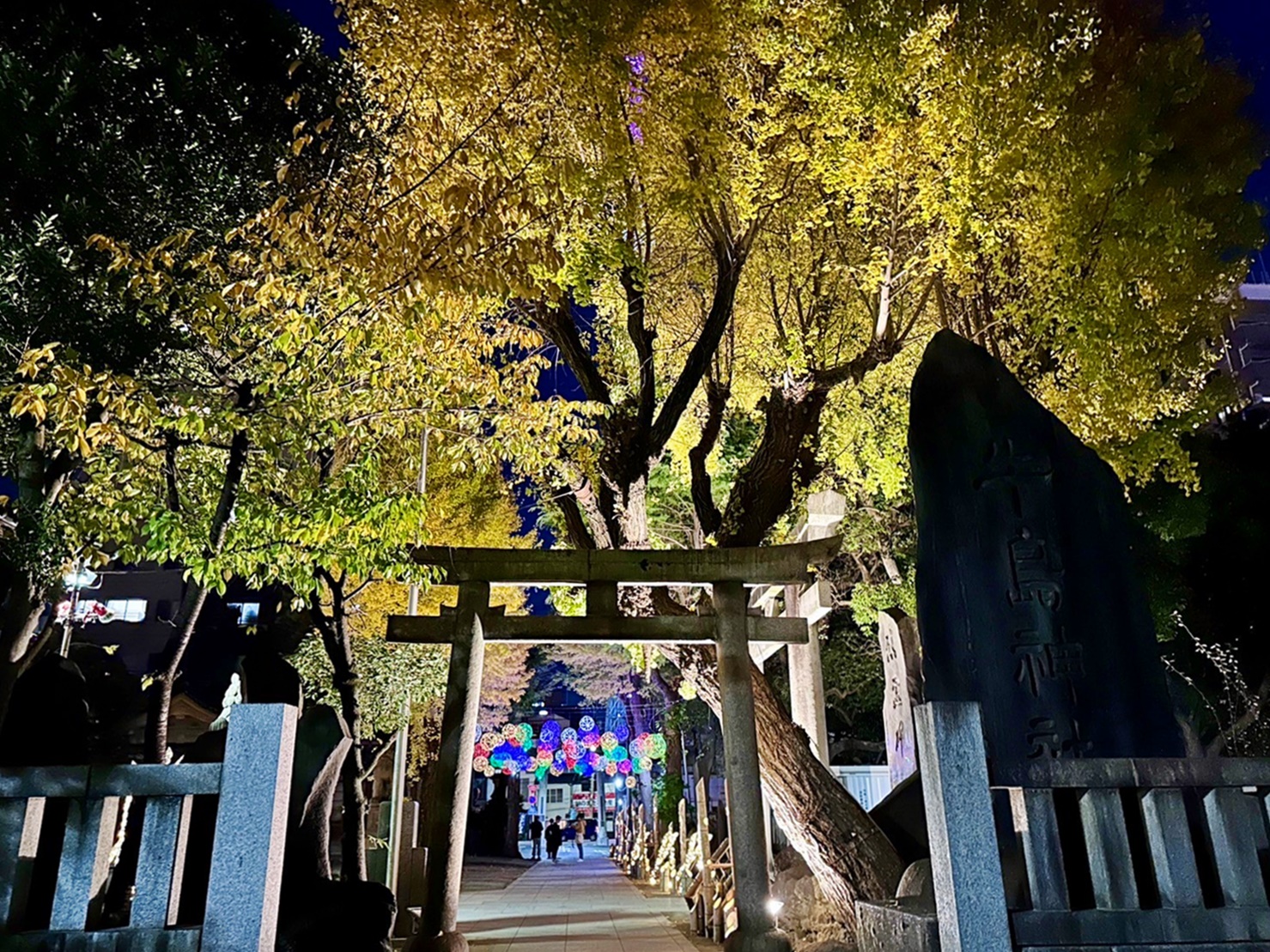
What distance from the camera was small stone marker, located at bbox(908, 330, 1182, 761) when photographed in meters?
5.09

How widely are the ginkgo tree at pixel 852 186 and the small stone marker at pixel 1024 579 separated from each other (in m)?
4.43

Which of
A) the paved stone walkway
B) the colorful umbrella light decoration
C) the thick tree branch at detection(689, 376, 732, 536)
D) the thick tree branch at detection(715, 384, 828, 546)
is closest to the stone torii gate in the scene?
the thick tree branch at detection(715, 384, 828, 546)

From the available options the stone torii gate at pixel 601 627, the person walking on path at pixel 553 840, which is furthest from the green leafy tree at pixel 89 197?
the person walking on path at pixel 553 840

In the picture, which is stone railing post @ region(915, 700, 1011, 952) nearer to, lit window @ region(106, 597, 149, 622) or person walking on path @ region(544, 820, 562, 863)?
person walking on path @ region(544, 820, 562, 863)

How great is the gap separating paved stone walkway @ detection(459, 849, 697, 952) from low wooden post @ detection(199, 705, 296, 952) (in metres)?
8.10

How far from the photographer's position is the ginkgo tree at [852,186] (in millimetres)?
9234

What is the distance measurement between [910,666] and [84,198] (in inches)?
470

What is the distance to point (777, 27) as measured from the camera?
10.1 meters

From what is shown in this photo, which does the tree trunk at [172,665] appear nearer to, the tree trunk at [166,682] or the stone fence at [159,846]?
the tree trunk at [166,682]

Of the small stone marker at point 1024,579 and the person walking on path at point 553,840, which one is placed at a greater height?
the small stone marker at point 1024,579

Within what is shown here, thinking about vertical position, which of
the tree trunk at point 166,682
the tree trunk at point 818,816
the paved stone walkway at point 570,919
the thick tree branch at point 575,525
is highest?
the thick tree branch at point 575,525

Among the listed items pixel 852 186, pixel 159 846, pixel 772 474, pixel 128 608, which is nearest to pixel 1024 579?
pixel 159 846

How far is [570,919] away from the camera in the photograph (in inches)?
568

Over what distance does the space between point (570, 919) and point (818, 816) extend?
23.1ft
